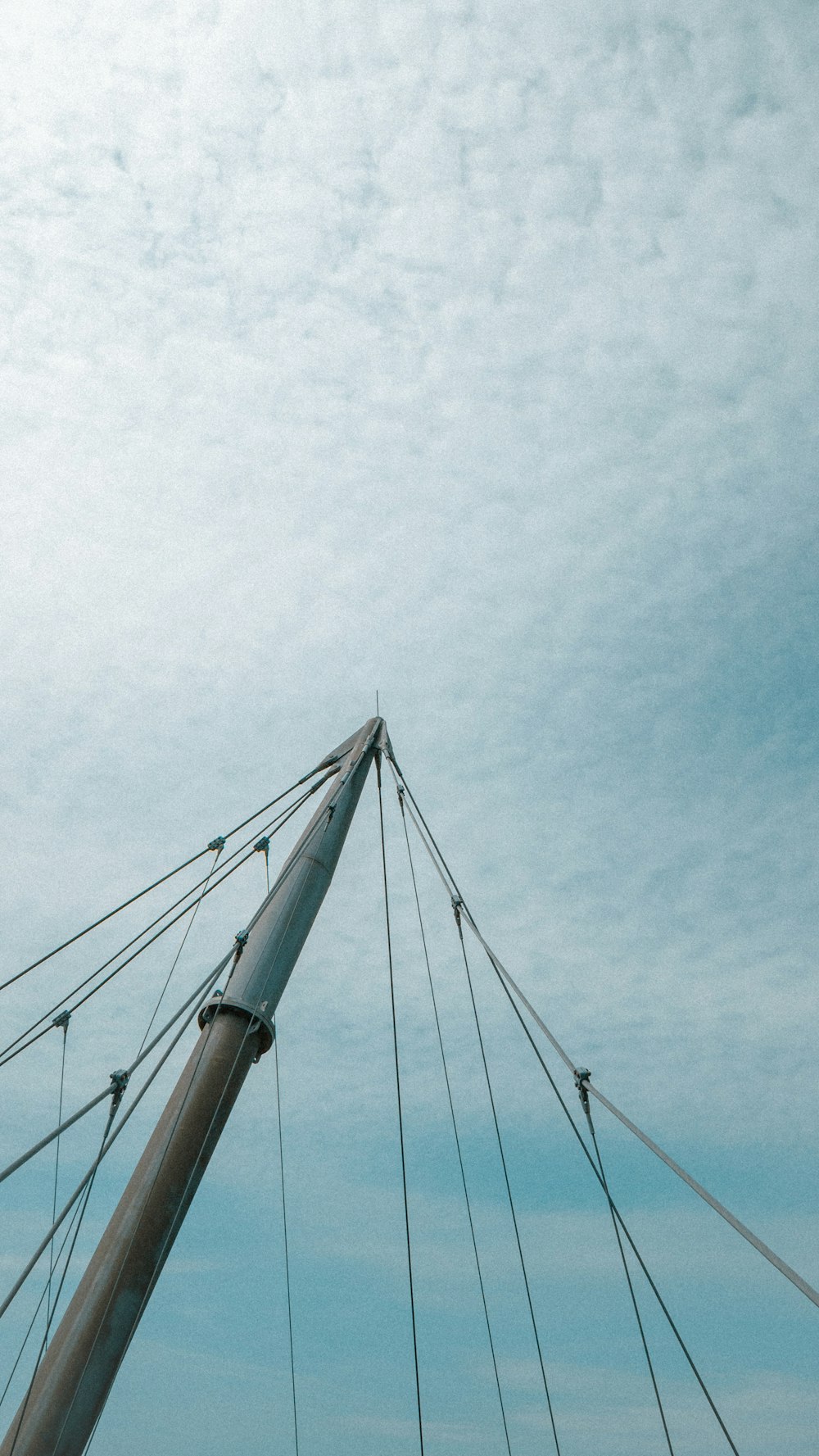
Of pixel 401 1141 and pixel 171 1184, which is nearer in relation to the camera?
pixel 171 1184

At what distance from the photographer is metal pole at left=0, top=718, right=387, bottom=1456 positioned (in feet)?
44.7

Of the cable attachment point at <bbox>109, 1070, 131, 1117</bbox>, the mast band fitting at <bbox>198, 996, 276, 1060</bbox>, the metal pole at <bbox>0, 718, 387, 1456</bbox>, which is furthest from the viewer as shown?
the mast band fitting at <bbox>198, 996, 276, 1060</bbox>

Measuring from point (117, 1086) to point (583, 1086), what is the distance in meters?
8.28

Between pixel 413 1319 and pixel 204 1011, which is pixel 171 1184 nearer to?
pixel 204 1011

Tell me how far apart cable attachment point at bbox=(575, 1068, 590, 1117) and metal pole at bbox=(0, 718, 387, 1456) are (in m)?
5.81

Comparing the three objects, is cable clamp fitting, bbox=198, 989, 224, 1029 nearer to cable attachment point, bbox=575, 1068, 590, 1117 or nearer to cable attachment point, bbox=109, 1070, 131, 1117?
cable attachment point, bbox=109, 1070, 131, 1117

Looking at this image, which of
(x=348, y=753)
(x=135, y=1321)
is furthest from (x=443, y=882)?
(x=135, y=1321)

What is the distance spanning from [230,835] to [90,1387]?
42.2 ft

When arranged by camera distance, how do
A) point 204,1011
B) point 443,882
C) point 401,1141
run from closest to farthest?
point 204,1011 → point 401,1141 → point 443,882

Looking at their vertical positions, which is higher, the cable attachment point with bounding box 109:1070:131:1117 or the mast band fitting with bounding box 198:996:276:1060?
the mast band fitting with bounding box 198:996:276:1060

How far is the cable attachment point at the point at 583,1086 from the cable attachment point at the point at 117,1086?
801cm

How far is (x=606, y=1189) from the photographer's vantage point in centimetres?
1691

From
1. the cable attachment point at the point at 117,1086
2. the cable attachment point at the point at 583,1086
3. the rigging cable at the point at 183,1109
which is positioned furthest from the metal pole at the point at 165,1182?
the cable attachment point at the point at 583,1086

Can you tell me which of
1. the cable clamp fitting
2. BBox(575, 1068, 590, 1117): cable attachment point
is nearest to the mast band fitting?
the cable clamp fitting
